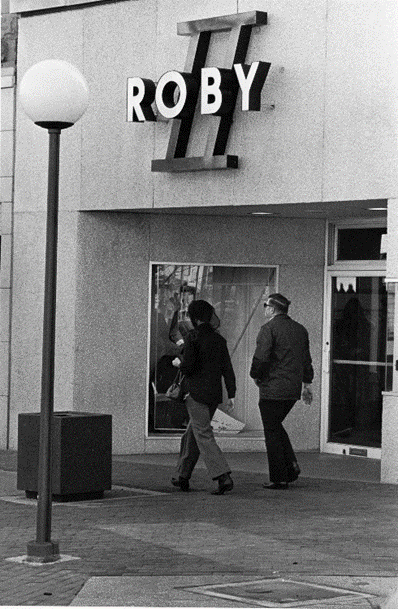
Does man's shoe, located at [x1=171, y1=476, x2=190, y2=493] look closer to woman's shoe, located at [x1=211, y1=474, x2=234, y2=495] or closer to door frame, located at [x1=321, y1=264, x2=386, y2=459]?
woman's shoe, located at [x1=211, y1=474, x2=234, y2=495]

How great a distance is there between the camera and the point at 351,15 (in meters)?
13.2

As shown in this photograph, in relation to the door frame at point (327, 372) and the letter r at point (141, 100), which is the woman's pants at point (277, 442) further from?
the letter r at point (141, 100)

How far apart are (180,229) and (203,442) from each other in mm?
4441

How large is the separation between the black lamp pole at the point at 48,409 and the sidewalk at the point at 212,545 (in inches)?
6.9

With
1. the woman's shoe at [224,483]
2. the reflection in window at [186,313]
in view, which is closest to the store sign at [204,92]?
the reflection in window at [186,313]

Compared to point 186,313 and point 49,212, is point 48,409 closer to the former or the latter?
point 49,212

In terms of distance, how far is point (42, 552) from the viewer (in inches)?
344

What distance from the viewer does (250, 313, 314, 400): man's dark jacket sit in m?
12.8

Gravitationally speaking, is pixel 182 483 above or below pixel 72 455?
below


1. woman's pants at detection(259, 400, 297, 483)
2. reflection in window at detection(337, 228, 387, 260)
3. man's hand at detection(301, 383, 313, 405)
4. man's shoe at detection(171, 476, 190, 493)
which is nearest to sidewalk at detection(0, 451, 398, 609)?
man's shoe at detection(171, 476, 190, 493)

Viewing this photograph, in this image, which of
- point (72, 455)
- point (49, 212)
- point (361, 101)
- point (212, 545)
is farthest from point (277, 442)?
point (49, 212)

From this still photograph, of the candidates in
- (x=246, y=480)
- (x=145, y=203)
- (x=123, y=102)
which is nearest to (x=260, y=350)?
(x=246, y=480)

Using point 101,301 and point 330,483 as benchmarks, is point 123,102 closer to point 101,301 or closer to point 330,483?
point 101,301

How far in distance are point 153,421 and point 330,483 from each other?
11.0 ft
